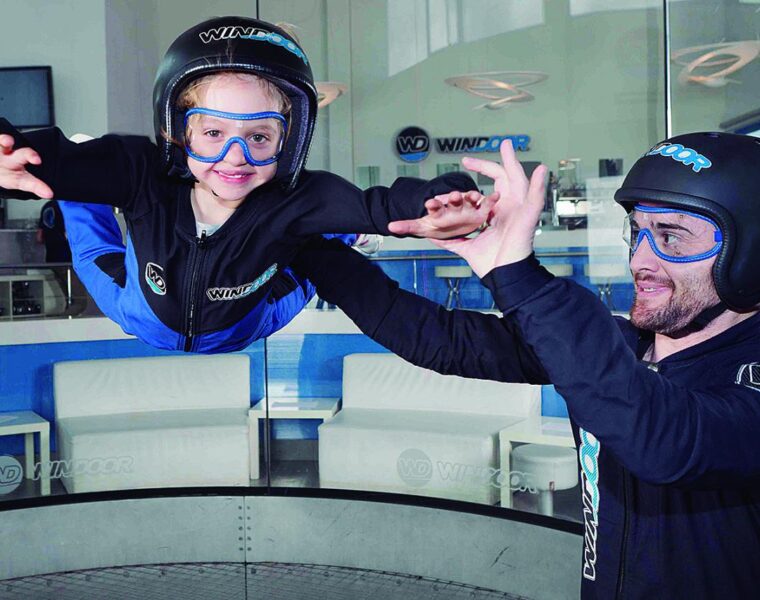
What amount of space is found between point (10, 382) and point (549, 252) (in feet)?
9.43

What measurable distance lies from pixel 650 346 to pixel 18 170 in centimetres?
123

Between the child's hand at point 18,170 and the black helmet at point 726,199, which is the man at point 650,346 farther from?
the child's hand at point 18,170

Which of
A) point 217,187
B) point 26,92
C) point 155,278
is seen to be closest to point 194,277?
point 155,278

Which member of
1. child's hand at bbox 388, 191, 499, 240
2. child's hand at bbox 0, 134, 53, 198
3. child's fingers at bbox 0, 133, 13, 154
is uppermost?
child's fingers at bbox 0, 133, 13, 154

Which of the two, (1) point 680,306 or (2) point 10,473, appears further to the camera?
(2) point 10,473

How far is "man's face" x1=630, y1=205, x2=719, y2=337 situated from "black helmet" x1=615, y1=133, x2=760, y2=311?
1.0 inches

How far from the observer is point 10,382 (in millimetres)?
4625

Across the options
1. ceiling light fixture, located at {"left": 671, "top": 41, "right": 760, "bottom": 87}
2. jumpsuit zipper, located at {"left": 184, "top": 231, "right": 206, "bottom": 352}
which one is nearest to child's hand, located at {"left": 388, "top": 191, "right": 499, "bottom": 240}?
jumpsuit zipper, located at {"left": 184, "top": 231, "right": 206, "bottom": 352}

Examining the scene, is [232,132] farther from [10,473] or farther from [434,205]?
[10,473]

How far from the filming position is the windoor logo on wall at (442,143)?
469cm

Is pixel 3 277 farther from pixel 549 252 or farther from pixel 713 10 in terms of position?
pixel 713 10

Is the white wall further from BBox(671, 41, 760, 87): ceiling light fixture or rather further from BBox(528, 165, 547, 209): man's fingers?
BBox(528, 165, 547, 209): man's fingers

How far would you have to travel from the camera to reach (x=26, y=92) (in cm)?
481

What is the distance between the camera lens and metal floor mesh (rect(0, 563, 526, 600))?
4.11 m
